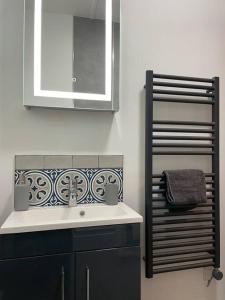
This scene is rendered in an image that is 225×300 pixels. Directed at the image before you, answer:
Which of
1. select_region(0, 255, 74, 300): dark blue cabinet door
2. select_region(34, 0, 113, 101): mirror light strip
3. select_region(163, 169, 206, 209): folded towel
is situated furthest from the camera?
select_region(163, 169, 206, 209): folded towel

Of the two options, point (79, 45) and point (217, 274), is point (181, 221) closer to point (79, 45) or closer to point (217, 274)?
point (217, 274)

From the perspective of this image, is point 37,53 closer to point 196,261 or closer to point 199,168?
point 199,168

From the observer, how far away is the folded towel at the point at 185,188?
1.36 meters

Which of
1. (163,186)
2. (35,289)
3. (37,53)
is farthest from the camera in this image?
(163,186)

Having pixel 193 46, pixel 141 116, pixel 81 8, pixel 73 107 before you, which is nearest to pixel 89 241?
pixel 73 107

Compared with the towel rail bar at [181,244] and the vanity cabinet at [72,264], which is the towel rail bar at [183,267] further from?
the vanity cabinet at [72,264]

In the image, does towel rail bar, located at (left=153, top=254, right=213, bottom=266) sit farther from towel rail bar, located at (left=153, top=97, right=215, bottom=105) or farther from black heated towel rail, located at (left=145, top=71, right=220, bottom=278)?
towel rail bar, located at (left=153, top=97, right=215, bottom=105)

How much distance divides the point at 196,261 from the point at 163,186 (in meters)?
0.58

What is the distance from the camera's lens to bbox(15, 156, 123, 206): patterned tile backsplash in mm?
1299

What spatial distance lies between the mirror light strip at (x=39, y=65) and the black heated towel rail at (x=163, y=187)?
0.25m

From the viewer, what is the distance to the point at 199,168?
157 cm

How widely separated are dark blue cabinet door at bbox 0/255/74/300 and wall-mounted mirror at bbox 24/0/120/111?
761 mm

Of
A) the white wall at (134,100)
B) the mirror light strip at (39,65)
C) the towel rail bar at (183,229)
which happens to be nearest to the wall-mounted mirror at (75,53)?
the mirror light strip at (39,65)

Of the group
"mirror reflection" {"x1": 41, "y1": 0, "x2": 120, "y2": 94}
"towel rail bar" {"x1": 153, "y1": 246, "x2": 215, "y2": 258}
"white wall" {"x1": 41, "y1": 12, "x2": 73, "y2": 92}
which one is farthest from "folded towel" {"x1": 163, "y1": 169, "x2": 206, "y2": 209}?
"white wall" {"x1": 41, "y1": 12, "x2": 73, "y2": 92}
